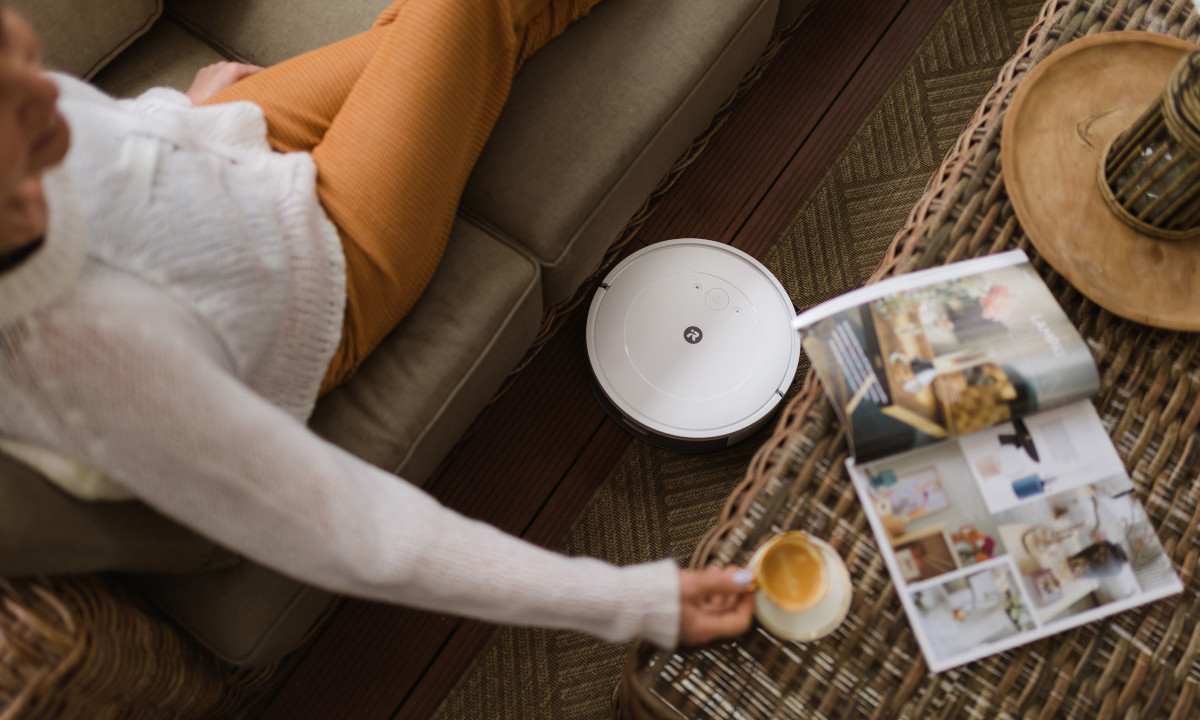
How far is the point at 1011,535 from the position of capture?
823 millimetres

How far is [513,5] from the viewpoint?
95 cm

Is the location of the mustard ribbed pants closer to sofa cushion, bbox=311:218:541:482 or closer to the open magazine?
sofa cushion, bbox=311:218:541:482

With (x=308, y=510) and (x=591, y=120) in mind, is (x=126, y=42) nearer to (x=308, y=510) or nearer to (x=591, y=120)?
(x=591, y=120)

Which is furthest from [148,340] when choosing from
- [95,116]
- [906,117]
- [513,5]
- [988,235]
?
[906,117]

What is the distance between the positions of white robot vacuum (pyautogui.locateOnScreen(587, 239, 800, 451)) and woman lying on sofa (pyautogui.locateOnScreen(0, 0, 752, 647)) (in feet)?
1.18

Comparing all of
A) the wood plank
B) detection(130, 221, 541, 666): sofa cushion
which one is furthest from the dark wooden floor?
detection(130, 221, 541, 666): sofa cushion

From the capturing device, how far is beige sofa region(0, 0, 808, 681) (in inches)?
34.7

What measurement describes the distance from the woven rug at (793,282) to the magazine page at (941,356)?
0.46m

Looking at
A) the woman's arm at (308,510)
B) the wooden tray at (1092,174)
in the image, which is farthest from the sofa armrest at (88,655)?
the wooden tray at (1092,174)

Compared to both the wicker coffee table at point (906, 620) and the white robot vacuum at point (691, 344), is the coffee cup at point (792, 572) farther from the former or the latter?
the white robot vacuum at point (691, 344)

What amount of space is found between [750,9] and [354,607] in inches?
44.0

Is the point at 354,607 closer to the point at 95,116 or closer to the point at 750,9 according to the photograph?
the point at 95,116

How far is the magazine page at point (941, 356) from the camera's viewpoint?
83cm

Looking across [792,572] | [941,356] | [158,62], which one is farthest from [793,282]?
[158,62]
